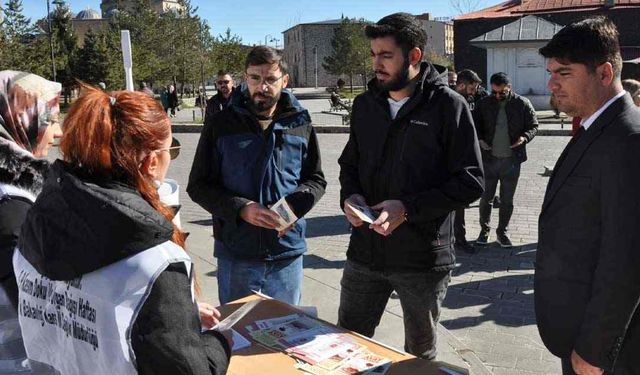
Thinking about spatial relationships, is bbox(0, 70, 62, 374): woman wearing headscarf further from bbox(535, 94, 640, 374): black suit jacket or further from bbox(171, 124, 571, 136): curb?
bbox(171, 124, 571, 136): curb

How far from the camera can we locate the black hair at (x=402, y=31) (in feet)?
9.39

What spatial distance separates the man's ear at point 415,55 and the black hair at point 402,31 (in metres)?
0.01

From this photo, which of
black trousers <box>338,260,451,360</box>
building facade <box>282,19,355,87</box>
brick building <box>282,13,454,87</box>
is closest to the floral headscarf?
black trousers <box>338,260,451,360</box>

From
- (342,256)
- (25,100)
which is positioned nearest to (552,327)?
(25,100)

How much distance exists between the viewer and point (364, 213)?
272 cm

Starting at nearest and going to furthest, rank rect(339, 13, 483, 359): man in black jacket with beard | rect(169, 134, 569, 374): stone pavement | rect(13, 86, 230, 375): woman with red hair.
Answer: rect(13, 86, 230, 375): woman with red hair, rect(339, 13, 483, 359): man in black jacket with beard, rect(169, 134, 569, 374): stone pavement

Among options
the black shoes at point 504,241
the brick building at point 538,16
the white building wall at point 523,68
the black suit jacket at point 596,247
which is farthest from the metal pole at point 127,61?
the white building wall at point 523,68

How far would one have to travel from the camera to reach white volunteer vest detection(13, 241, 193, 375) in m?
1.49

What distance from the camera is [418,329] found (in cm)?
293

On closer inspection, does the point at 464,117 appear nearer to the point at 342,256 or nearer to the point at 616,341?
the point at 616,341

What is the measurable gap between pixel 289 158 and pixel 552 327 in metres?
1.58

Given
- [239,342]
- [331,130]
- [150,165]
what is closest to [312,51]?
[331,130]

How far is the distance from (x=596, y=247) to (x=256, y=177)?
5.55ft

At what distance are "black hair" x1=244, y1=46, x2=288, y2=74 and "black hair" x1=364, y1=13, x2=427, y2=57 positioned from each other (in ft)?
1.86
